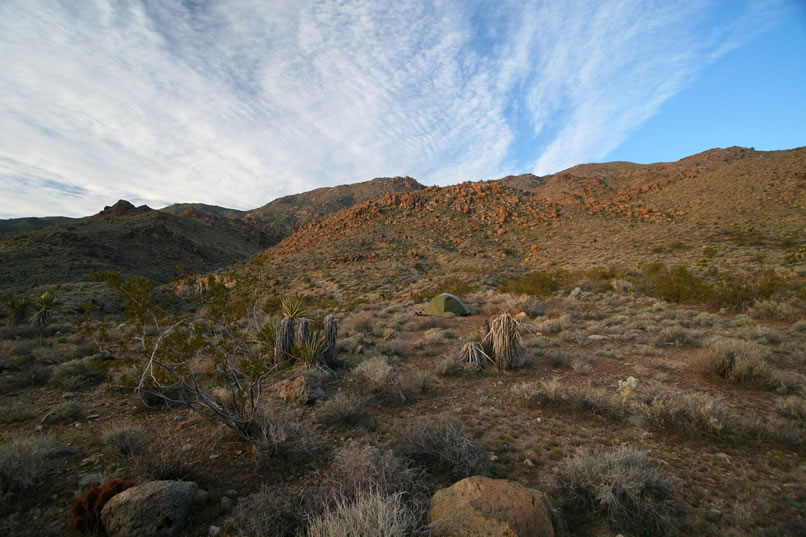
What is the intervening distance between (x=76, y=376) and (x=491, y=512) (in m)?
8.59

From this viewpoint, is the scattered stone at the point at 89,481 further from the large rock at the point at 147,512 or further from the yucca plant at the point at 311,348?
the yucca plant at the point at 311,348

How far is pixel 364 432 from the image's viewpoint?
185 inches

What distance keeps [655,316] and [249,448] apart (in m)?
12.9

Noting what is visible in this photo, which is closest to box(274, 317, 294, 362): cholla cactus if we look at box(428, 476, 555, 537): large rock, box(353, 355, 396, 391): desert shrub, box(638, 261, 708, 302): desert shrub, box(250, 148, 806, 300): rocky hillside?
box(353, 355, 396, 391): desert shrub

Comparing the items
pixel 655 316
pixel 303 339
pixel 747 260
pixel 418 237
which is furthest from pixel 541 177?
pixel 303 339

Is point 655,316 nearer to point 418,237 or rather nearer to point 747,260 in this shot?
point 747,260

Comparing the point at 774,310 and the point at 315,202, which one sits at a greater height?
the point at 315,202

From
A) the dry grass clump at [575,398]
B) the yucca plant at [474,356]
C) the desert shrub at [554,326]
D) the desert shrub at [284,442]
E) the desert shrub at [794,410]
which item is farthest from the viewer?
the desert shrub at [554,326]

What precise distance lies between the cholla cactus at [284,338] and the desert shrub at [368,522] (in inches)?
215

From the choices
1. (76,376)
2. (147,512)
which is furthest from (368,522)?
(76,376)

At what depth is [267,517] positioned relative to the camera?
2.77m

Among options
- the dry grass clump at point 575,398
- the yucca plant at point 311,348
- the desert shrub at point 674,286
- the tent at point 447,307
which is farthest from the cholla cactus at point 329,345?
the desert shrub at point 674,286

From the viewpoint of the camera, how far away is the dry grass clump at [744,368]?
5.52 meters

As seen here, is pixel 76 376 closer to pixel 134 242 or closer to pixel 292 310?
pixel 292 310
